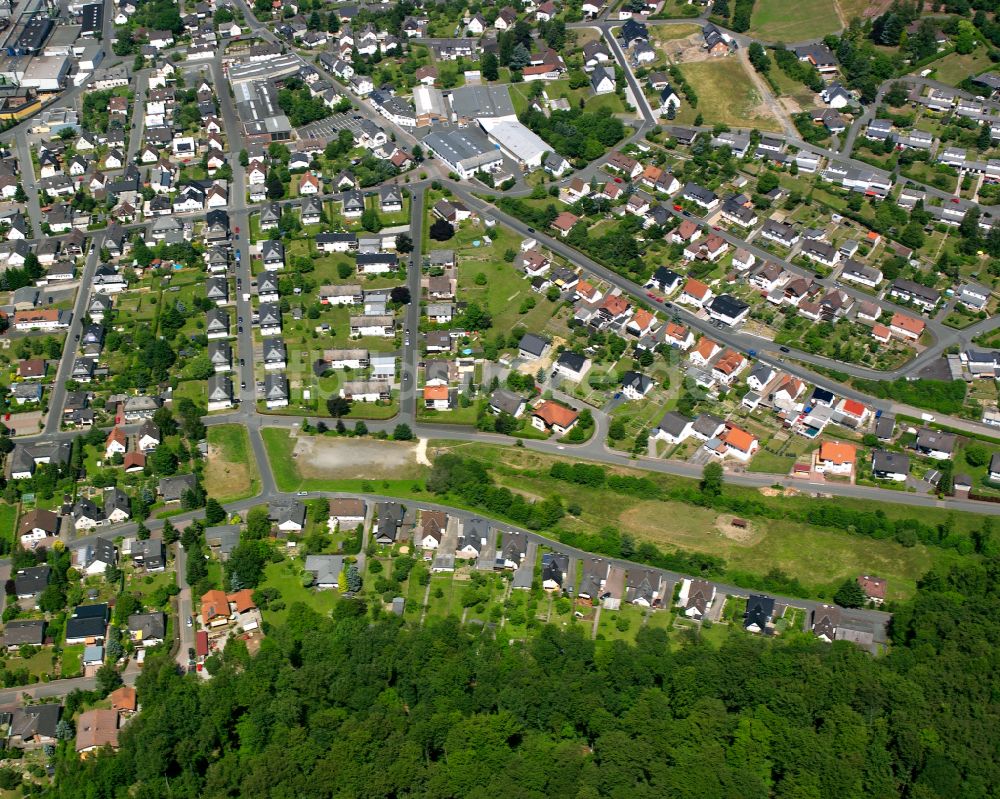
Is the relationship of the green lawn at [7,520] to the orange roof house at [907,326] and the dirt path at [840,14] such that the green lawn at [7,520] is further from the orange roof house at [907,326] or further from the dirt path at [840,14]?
the dirt path at [840,14]

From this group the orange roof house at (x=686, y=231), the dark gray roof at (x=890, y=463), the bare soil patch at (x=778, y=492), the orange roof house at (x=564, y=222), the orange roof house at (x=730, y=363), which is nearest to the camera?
the bare soil patch at (x=778, y=492)

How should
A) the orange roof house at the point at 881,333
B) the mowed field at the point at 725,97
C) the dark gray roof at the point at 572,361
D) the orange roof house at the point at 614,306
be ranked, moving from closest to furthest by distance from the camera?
the dark gray roof at the point at 572,361, the orange roof house at the point at 881,333, the orange roof house at the point at 614,306, the mowed field at the point at 725,97

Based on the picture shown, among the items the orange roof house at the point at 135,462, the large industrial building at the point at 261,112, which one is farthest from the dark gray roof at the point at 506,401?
the large industrial building at the point at 261,112

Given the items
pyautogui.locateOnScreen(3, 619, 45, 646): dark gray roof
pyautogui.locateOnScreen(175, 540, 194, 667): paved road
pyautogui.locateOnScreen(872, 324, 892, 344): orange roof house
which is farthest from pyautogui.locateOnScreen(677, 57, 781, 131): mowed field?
pyautogui.locateOnScreen(3, 619, 45, 646): dark gray roof

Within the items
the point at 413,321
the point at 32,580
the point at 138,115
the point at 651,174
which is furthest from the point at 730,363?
the point at 138,115

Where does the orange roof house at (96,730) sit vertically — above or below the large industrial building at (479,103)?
below

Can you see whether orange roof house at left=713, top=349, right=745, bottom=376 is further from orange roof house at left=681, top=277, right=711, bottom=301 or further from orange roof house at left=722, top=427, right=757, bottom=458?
orange roof house at left=681, top=277, right=711, bottom=301
